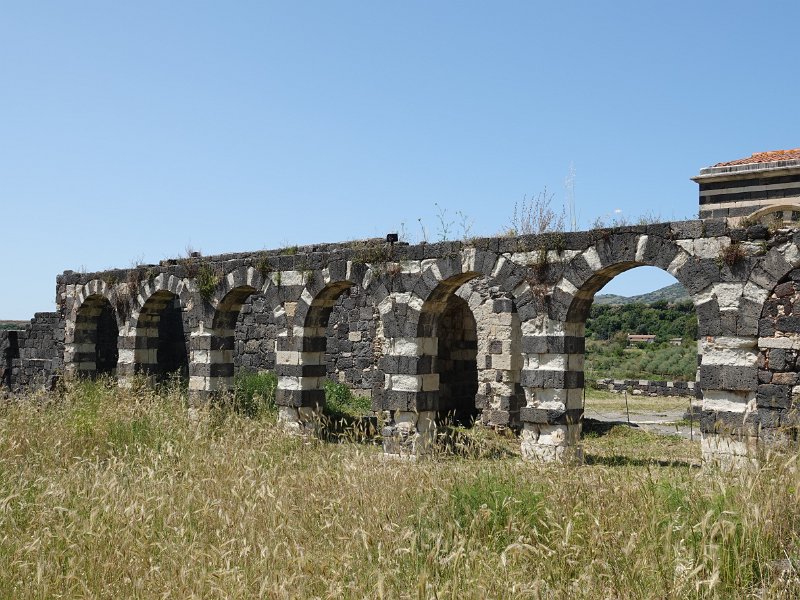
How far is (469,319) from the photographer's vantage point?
665 inches

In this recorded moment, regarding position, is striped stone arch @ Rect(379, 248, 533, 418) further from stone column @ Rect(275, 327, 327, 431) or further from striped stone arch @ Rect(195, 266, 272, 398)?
striped stone arch @ Rect(195, 266, 272, 398)

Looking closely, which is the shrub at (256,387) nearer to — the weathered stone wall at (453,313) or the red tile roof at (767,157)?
the weathered stone wall at (453,313)

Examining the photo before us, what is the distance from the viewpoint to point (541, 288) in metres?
10.5

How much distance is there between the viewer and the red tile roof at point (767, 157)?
17.1 metres

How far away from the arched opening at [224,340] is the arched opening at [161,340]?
1212 millimetres

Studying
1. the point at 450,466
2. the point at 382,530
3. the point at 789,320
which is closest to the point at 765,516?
the point at 382,530

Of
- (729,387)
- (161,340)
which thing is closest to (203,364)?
(161,340)

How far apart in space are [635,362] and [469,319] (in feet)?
53.9

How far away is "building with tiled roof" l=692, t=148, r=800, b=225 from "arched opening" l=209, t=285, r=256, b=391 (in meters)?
10.1

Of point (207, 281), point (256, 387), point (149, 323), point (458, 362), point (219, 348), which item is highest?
point (207, 281)

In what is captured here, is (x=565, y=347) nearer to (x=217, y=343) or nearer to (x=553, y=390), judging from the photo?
(x=553, y=390)

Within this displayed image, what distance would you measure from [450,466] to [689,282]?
4.23m

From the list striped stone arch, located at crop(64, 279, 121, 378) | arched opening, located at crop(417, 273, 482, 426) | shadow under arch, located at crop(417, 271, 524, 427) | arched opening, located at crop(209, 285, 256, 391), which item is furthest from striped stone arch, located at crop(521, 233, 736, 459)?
striped stone arch, located at crop(64, 279, 121, 378)

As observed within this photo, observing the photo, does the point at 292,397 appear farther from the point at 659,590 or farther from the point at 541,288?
the point at 659,590
